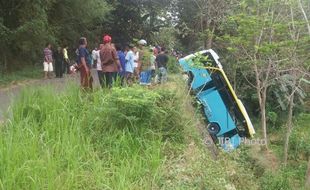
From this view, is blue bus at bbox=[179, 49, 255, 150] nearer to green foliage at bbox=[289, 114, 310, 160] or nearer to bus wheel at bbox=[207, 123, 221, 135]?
bus wheel at bbox=[207, 123, 221, 135]

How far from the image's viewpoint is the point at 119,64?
1080 cm

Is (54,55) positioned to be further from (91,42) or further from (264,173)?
(264,173)

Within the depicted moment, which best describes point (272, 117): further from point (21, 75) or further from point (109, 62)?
point (109, 62)

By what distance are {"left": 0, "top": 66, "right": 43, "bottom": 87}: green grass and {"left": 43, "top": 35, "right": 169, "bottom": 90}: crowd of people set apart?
3.43ft

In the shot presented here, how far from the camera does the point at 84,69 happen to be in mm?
10609

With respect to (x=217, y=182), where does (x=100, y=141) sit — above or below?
above

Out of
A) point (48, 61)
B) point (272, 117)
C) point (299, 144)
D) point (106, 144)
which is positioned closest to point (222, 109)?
point (299, 144)

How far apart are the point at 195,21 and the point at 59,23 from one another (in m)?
8.38

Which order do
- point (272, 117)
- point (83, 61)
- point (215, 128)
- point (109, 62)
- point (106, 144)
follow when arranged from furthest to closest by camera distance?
point (272, 117) < point (215, 128) < point (83, 61) < point (109, 62) < point (106, 144)

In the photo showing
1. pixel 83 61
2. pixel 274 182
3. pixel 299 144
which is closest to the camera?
pixel 83 61

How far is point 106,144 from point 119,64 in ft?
16.1

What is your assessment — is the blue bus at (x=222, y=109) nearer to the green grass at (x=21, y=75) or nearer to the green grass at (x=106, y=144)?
the green grass at (x=106, y=144)

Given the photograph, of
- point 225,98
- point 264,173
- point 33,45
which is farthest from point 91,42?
point 264,173

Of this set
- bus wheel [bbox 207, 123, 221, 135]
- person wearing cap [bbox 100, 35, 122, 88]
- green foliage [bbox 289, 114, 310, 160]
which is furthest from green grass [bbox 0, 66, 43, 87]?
green foliage [bbox 289, 114, 310, 160]
